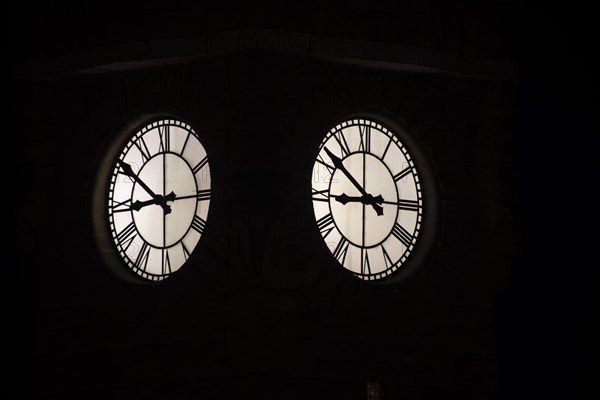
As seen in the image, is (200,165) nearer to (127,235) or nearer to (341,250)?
(127,235)

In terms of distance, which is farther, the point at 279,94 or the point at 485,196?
the point at 485,196

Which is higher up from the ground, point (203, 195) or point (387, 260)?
point (203, 195)

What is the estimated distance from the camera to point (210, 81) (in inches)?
598

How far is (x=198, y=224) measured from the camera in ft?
49.5

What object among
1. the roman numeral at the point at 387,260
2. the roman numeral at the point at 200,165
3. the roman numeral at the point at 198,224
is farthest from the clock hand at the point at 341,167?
the roman numeral at the point at 198,224

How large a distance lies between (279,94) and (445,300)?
2241 millimetres

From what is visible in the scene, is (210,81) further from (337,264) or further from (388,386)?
(388,386)

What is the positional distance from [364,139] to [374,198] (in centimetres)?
50

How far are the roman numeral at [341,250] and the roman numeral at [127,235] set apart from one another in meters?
1.66

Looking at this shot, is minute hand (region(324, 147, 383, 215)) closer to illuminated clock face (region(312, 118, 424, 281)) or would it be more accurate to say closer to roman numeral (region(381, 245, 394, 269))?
illuminated clock face (region(312, 118, 424, 281))

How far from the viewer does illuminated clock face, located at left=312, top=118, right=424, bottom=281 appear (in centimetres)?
1510

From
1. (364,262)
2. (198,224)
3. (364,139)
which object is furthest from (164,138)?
(364,262)

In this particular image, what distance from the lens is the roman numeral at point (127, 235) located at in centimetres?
1546

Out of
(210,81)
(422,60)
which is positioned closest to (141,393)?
(210,81)
